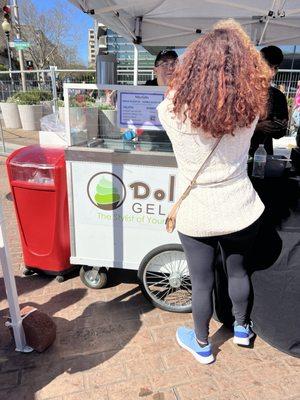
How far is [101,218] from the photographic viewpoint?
2.82m

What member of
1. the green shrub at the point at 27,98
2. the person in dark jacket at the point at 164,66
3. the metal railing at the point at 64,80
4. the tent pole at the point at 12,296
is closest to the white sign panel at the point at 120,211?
the tent pole at the point at 12,296

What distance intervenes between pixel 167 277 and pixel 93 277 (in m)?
0.67

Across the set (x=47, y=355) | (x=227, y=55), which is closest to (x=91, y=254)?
(x=47, y=355)

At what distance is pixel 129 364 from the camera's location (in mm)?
2320

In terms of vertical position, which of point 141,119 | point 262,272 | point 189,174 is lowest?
point 262,272

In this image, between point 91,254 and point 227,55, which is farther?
point 91,254

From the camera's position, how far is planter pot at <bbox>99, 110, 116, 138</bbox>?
9.59 feet

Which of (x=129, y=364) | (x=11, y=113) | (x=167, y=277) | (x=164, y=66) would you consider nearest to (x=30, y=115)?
(x=11, y=113)

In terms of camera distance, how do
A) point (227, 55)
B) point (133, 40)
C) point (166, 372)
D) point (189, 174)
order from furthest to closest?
point (133, 40)
point (166, 372)
point (189, 174)
point (227, 55)

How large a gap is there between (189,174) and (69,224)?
138 cm

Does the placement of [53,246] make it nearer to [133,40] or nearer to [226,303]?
[226,303]

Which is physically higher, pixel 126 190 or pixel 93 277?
pixel 126 190

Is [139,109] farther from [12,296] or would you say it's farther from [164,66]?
[12,296]

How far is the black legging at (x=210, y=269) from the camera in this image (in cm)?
204
